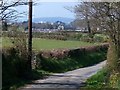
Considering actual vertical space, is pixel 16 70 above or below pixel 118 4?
below

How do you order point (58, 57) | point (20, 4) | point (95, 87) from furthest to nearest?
point (58, 57)
point (20, 4)
point (95, 87)

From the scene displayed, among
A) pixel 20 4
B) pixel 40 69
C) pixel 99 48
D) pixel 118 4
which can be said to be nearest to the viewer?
pixel 118 4

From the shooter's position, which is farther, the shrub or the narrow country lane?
the shrub

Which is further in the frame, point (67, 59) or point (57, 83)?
point (67, 59)

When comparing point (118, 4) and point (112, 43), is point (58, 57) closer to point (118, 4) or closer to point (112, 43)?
point (112, 43)

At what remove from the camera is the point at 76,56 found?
141ft

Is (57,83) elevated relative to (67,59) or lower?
elevated

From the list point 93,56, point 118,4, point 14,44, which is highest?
point 118,4

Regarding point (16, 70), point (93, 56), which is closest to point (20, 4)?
point (16, 70)

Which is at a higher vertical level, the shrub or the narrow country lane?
the narrow country lane

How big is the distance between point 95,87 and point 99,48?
35458 millimetres

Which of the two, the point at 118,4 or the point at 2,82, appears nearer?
the point at 118,4

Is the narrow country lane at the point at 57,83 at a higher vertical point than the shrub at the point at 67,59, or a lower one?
higher

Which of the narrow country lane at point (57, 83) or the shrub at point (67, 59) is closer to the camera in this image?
the narrow country lane at point (57, 83)
